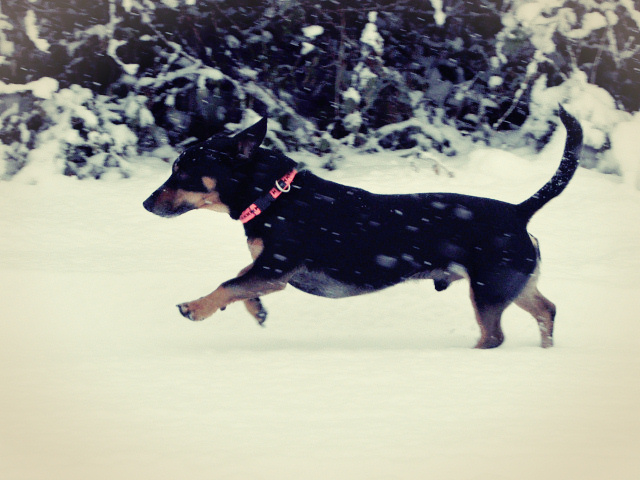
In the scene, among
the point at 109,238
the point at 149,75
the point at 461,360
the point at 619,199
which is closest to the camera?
the point at 461,360

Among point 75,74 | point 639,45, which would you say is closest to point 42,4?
point 75,74

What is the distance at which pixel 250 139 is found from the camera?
289cm

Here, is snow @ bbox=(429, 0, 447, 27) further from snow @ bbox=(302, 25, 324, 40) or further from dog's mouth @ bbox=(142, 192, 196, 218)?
dog's mouth @ bbox=(142, 192, 196, 218)

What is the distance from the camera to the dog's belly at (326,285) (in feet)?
9.83

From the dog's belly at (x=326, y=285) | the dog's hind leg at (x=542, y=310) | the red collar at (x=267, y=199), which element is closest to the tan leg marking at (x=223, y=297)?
the dog's belly at (x=326, y=285)

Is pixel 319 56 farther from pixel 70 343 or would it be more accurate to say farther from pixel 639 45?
pixel 70 343

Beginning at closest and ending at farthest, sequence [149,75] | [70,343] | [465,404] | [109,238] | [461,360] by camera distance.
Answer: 1. [465,404]
2. [461,360]
3. [70,343]
4. [109,238]
5. [149,75]

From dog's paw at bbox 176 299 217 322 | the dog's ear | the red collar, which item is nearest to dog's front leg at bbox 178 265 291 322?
dog's paw at bbox 176 299 217 322

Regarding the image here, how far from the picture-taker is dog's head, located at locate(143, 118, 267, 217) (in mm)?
2965

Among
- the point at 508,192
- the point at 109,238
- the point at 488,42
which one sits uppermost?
the point at 488,42

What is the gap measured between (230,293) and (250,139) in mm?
699

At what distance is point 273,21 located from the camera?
18.5 ft

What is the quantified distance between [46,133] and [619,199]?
5.06 meters

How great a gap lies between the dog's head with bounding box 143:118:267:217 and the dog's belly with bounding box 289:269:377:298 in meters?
0.47
